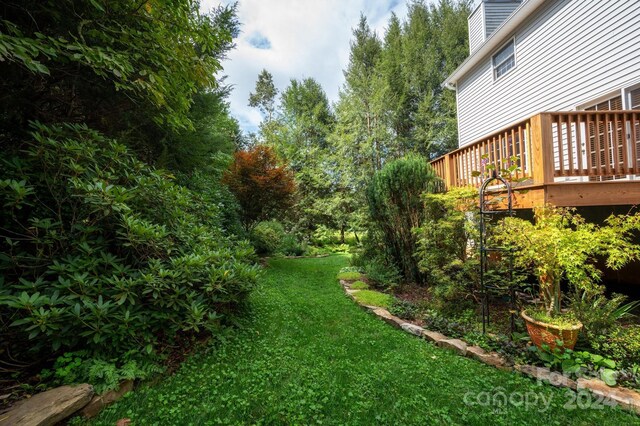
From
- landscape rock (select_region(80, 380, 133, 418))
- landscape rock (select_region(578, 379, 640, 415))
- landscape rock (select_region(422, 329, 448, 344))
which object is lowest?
landscape rock (select_region(422, 329, 448, 344))

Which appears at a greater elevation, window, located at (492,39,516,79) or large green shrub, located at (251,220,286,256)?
window, located at (492,39,516,79)

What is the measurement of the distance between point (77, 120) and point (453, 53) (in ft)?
57.8

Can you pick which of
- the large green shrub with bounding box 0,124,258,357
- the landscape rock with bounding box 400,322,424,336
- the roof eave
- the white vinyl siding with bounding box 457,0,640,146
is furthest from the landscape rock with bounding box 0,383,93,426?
the roof eave

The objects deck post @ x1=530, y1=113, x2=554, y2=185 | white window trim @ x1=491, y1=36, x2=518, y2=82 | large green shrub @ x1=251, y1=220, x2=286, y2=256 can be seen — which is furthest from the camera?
large green shrub @ x1=251, y1=220, x2=286, y2=256

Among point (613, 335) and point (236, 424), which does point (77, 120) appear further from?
point (613, 335)

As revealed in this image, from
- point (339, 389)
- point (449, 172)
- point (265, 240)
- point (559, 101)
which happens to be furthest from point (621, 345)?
point (265, 240)

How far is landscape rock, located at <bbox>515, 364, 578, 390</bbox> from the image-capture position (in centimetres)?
199

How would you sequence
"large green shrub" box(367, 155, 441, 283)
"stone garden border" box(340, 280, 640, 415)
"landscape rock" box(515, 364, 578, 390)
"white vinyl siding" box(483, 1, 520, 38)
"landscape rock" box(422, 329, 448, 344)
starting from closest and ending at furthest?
"stone garden border" box(340, 280, 640, 415) < "landscape rock" box(515, 364, 578, 390) < "landscape rock" box(422, 329, 448, 344) < "large green shrub" box(367, 155, 441, 283) < "white vinyl siding" box(483, 1, 520, 38)

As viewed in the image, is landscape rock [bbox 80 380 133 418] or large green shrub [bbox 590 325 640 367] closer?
landscape rock [bbox 80 380 133 418]

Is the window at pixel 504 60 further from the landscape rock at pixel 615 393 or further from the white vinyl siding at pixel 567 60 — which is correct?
the landscape rock at pixel 615 393

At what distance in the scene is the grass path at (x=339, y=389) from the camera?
1683mm

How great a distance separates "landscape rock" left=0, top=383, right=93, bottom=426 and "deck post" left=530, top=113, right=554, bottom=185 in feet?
15.7

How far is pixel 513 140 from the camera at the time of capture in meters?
3.66

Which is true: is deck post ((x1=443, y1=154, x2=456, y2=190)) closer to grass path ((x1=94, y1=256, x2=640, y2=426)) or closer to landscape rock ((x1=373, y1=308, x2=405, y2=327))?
landscape rock ((x1=373, y1=308, x2=405, y2=327))
